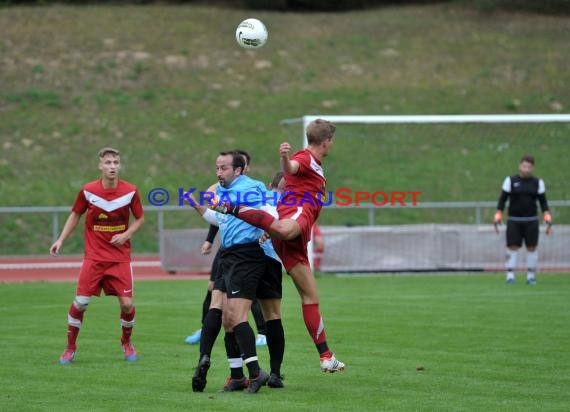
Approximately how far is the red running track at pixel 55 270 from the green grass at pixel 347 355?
4270 millimetres

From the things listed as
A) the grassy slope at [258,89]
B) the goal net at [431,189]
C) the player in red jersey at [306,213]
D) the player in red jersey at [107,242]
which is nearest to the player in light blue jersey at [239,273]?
the player in red jersey at [306,213]

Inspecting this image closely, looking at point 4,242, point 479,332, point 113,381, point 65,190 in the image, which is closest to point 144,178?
point 65,190

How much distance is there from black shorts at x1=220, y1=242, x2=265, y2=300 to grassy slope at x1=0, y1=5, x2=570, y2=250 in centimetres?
1895

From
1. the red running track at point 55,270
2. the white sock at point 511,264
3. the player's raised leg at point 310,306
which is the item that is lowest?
the red running track at point 55,270

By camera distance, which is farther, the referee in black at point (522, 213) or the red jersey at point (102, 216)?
the referee in black at point (522, 213)

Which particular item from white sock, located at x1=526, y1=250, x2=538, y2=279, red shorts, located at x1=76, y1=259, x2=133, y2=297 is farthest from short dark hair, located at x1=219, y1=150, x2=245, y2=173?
white sock, located at x1=526, y1=250, x2=538, y2=279

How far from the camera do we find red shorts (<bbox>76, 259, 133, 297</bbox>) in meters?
10.1

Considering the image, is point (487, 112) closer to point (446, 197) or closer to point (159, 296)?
point (446, 197)

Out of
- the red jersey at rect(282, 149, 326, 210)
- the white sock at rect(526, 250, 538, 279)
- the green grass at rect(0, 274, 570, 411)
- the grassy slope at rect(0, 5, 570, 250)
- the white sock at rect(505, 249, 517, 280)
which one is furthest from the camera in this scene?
the grassy slope at rect(0, 5, 570, 250)

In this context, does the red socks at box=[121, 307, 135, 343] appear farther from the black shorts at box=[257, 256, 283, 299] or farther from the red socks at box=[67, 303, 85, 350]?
the black shorts at box=[257, 256, 283, 299]

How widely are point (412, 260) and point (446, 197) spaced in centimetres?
863

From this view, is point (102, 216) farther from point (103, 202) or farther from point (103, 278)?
point (103, 278)

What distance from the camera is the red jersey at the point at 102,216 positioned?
1020 cm

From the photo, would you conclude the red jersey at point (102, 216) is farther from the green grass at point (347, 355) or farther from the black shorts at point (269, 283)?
the black shorts at point (269, 283)
